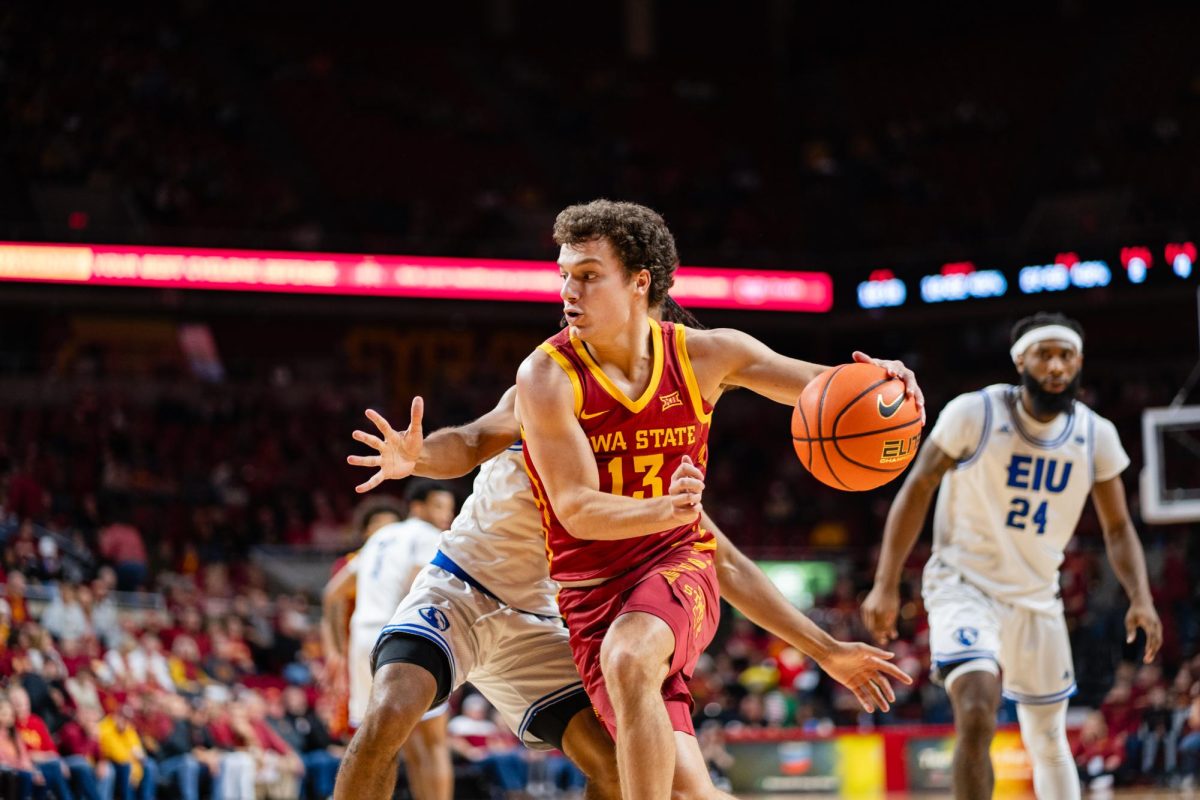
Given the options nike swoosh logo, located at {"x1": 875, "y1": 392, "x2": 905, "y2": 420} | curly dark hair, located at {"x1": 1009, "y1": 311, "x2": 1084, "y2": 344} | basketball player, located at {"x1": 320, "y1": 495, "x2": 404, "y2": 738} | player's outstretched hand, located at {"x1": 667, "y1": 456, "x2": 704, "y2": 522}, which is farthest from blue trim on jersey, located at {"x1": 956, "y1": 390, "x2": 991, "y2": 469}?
basketball player, located at {"x1": 320, "y1": 495, "x2": 404, "y2": 738}

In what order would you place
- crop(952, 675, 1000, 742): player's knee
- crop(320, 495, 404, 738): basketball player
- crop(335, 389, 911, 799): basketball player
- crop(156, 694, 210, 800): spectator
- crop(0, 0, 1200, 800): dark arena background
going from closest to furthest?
crop(335, 389, 911, 799): basketball player < crop(952, 675, 1000, 742): player's knee < crop(320, 495, 404, 738): basketball player < crop(156, 694, 210, 800): spectator < crop(0, 0, 1200, 800): dark arena background

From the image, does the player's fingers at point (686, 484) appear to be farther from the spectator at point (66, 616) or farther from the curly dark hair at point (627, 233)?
the spectator at point (66, 616)

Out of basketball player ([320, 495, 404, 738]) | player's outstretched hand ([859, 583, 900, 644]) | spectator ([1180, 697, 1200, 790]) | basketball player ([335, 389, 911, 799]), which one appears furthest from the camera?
spectator ([1180, 697, 1200, 790])

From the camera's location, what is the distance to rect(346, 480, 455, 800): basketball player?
751cm

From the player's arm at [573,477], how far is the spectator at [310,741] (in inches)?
316

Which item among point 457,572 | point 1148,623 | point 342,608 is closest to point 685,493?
point 457,572

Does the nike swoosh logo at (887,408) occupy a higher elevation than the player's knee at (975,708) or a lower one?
higher

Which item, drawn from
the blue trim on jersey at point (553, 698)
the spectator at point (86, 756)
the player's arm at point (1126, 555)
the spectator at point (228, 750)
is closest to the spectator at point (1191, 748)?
the player's arm at point (1126, 555)

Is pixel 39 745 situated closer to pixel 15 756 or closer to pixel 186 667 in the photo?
pixel 15 756

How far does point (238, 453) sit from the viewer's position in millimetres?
20266

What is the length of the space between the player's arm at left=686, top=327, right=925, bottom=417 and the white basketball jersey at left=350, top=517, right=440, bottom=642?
3245mm

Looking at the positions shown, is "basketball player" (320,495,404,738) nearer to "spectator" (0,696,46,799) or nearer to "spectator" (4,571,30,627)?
"spectator" (0,696,46,799)

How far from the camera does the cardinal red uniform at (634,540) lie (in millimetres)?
4344

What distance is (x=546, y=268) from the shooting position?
21516mm
